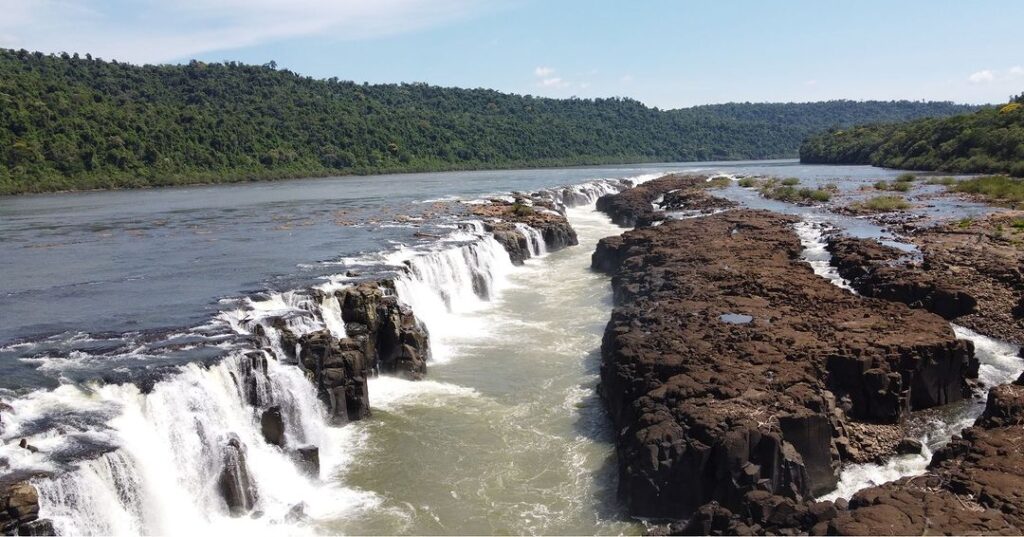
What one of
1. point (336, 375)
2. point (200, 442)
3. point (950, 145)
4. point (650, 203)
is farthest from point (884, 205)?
point (200, 442)

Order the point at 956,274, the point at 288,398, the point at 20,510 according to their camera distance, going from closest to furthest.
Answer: the point at 20,510 → the point at 288,398 → the point at 956,274

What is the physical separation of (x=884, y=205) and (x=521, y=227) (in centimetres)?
2125

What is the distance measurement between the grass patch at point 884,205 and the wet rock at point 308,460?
123ft

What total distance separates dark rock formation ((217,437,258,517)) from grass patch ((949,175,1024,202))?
42.7 metres

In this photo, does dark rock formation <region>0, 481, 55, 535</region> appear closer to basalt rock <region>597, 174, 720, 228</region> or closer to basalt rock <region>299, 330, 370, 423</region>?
basalt rock <region>299, 330, 370, 423</region>

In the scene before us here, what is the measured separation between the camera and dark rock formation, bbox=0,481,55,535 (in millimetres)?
10492

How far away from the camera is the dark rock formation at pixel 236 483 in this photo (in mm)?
13656

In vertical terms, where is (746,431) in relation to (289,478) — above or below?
above

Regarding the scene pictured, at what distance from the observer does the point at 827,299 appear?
66.2 feet

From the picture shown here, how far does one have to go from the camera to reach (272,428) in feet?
51.2

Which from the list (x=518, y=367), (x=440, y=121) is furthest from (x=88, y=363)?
(x=440, y=121)

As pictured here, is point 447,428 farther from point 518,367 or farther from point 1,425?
point 1,425

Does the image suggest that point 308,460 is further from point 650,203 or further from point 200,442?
point 650,203

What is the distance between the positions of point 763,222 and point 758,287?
16.1 metres
